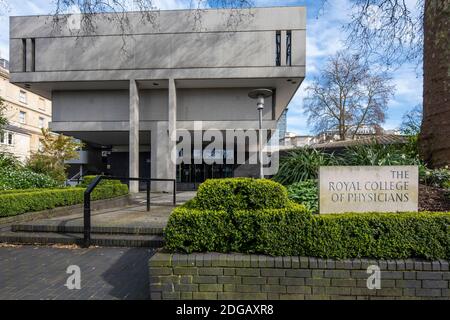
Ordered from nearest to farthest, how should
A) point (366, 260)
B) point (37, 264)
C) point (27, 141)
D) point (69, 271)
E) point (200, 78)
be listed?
1. point (366, 260)
2. point (69, 271)
3. point (37, 264)
4. point (200, 78)
5. point (27, 141)

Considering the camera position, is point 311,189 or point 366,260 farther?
point 311,189

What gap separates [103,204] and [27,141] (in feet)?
109

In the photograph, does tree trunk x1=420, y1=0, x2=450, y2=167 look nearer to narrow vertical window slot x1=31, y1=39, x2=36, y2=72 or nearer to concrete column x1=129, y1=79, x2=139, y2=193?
concrete column x1=129, y1=79, x2=139, y2=193

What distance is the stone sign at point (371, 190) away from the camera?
308 centimetres

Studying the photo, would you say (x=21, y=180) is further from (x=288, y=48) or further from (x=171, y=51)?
(x=288, y=48)

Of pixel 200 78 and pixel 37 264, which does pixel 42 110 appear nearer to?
pixel 200 78

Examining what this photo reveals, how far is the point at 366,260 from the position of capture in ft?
8.44

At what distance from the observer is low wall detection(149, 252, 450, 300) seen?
8.36ft

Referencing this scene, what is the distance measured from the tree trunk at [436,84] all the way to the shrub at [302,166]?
1.92 m

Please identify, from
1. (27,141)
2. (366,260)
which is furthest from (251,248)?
(27,141)

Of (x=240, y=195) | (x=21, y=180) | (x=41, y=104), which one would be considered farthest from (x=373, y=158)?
(x=41, y=104)

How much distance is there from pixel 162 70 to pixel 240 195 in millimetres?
14679

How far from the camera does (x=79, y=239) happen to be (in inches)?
190

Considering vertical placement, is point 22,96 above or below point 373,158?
above
